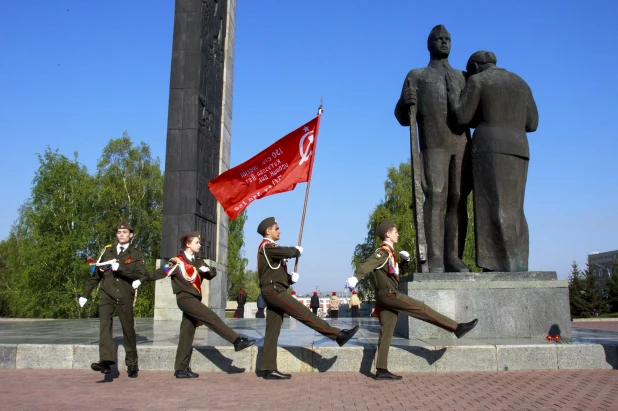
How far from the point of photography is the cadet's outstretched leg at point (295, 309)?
638 centimetres

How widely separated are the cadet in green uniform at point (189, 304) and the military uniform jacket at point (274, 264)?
0.71m

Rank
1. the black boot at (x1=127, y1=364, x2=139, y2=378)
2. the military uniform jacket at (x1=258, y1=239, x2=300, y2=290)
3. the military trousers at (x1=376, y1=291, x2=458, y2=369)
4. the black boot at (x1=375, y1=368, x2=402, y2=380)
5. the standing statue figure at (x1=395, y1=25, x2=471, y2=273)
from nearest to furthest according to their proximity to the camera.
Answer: the black boot at (x1=375, y1=368, x2=402, y2=380), the military trousers at (x1=376, y1=291, x2=458, y2=369), the military uniform jacket at (x1=258, y1=239, x2=300, y2=290), the black boot at (x1=127, y1=364, x2=139, y2=378), the standing statue figure at (x1=395, y1=25, x2=471, y2=273)

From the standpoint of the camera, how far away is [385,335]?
6.29 meters

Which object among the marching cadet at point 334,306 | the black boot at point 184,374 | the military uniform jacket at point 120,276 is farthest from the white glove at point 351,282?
the marching cadet at point 334,306

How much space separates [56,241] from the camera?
3416 cm

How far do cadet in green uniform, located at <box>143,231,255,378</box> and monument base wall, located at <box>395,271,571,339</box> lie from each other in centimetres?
278

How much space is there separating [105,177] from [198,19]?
22786mm

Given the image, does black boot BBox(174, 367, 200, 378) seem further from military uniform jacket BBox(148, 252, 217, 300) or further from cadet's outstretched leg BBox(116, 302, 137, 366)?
military uniform jacket BBox(148, 252, 217, 300)

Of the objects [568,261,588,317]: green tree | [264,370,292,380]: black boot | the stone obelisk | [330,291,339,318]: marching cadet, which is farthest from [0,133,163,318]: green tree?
[264,370,292,380]: black boot

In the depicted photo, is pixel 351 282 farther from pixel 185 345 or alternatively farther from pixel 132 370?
pixel 132 370

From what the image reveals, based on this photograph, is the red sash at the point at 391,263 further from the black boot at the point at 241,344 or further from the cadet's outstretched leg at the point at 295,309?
the black boot at the point at 241,344

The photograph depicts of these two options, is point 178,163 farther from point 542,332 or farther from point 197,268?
point 542,332

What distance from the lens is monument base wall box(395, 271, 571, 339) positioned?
25.5ft

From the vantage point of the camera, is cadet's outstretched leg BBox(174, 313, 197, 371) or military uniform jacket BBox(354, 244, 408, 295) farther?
cadet's outstretched leg BBox(174, 313, 197, 371)
